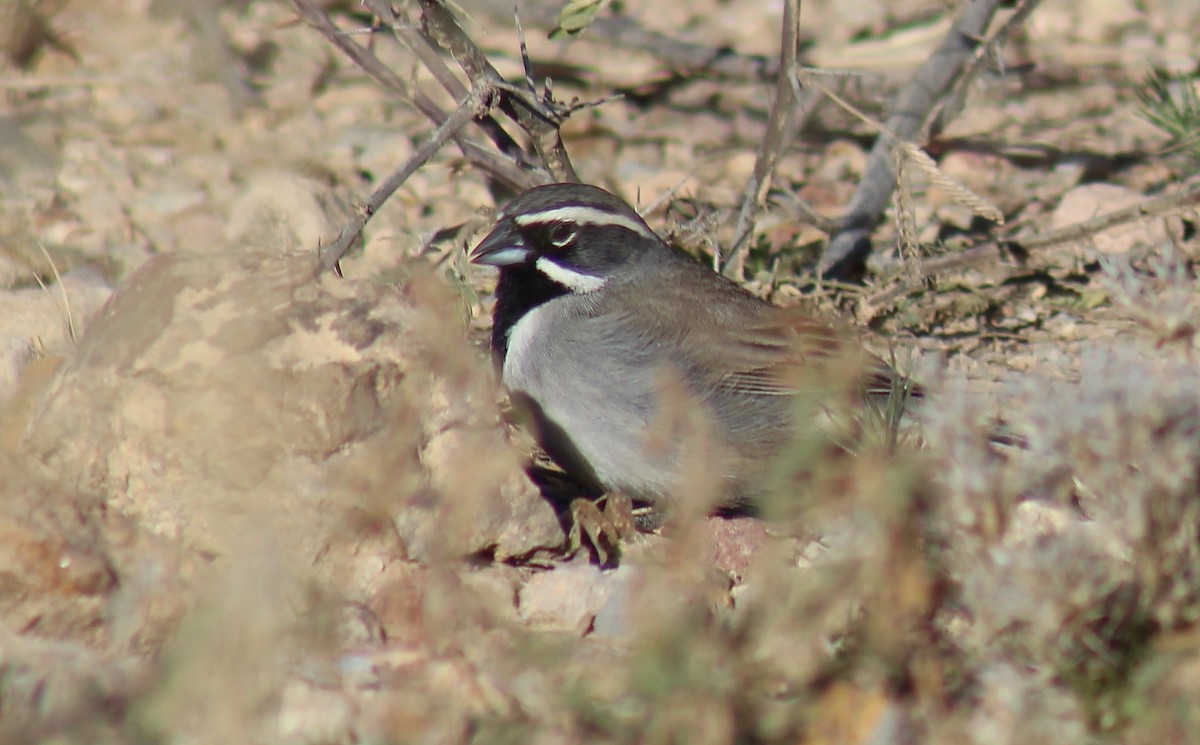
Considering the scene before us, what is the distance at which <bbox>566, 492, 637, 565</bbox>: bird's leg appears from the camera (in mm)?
4469

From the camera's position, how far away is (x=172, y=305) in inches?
165

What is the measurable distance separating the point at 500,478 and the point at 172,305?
986 millimetres

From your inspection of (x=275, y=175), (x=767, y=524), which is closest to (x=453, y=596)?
(x=767, y=524)

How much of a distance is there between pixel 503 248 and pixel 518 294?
0.17m

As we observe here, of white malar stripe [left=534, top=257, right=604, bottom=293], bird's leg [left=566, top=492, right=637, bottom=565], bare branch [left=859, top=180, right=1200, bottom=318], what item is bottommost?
bare branch [left=859, top=180, right=1200, bottom=318]

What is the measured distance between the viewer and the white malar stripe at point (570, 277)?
17.4ft

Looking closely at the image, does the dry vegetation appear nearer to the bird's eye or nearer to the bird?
the bird

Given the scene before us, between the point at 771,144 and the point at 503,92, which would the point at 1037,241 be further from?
the point at 503,92

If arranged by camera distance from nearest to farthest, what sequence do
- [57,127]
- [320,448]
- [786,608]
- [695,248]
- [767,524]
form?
[786,608] → [320,448] → [767,524] → [695,248] → [57,127]

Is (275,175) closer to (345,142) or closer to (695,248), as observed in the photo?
(345,142)

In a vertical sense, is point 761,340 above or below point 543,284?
below

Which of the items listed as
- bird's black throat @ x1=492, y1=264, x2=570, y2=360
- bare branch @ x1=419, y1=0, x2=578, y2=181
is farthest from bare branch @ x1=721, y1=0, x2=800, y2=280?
bird's black throat @ x1=492, y1=264, x2=570, y2=360

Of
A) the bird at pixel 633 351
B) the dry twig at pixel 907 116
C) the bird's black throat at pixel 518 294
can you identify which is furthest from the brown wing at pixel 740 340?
the dry twig at pixel 907 116

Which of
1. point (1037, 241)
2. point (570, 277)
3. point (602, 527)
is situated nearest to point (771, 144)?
point (570, 277)
